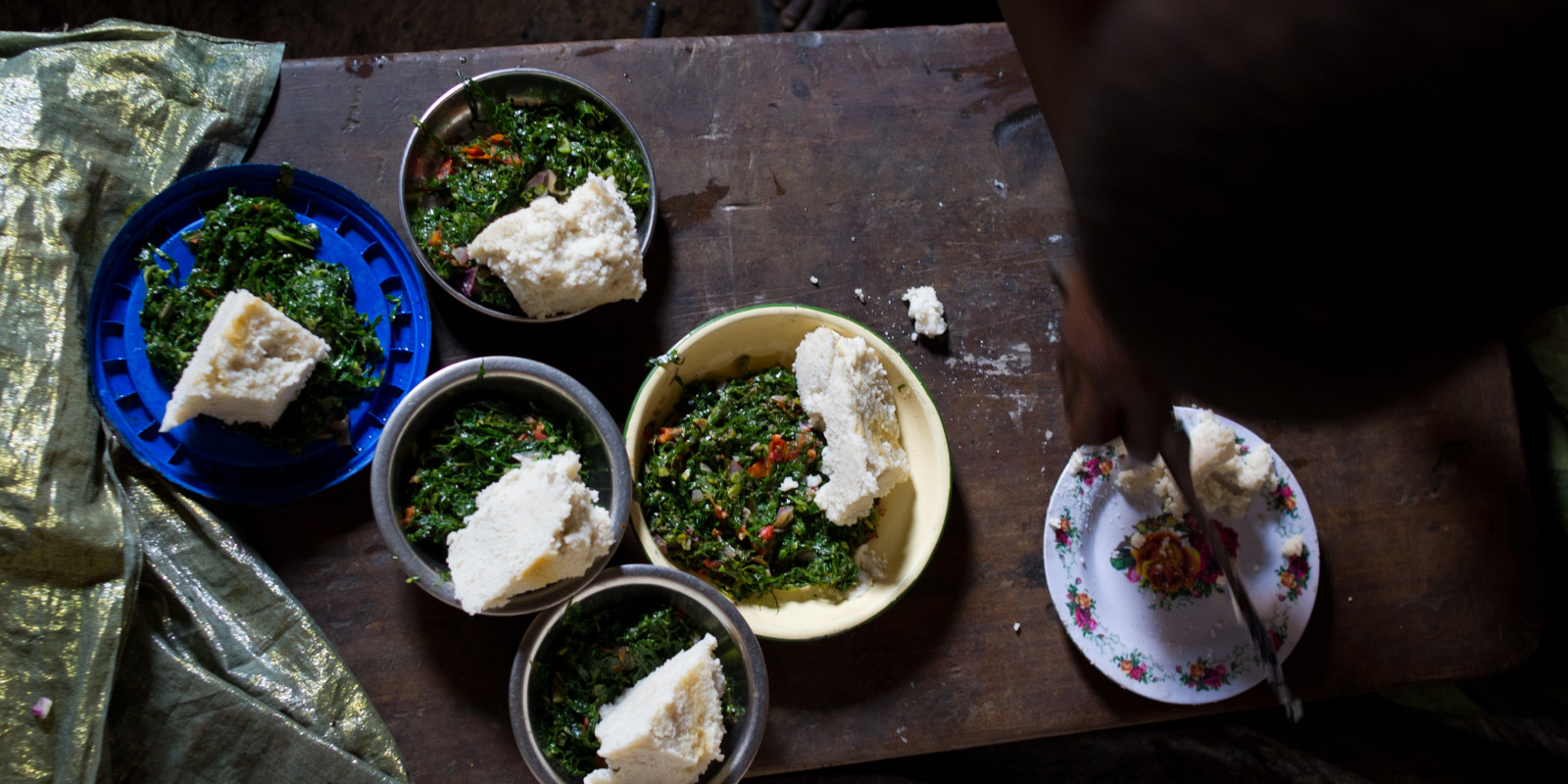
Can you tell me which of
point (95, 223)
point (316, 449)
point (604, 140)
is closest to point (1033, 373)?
point (604, 140)

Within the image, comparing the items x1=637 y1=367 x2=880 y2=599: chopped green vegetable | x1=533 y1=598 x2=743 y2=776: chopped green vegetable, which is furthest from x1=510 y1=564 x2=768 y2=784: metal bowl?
x1=637 y1=367 x2=880 y2=599: chopped green vegetable

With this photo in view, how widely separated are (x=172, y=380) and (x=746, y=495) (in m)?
1.32

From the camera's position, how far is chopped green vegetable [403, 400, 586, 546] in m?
1.86

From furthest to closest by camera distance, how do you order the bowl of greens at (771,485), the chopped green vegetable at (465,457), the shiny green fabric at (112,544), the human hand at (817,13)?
the human hand at (817,13) → the bowl of greens at (771,485) → the chopped green vegetable at (465,457) → the shiny green fabric at (112,544)

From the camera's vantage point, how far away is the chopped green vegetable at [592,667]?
186 cm

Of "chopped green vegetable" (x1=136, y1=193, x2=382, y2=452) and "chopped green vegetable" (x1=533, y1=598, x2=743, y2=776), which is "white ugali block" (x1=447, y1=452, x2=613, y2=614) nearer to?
"chopped green vegetable" (x1=533, y1=598, x2=743, y2=776)

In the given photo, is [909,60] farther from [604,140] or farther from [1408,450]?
[1408,450]

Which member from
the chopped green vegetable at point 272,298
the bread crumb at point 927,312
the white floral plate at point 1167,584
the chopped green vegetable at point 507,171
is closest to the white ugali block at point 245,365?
the chopped green vegetable at point 272,298

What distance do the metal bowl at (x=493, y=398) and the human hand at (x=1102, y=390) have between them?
0.98m

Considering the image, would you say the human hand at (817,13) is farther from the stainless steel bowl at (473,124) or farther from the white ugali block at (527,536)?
the white ugali block at (527,536)

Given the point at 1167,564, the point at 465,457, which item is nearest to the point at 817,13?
the point at 465,457

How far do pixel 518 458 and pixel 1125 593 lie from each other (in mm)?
1529

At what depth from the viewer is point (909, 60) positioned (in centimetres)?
230

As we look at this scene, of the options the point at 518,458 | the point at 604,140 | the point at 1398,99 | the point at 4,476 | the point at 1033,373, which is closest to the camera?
the point at 1398,99
